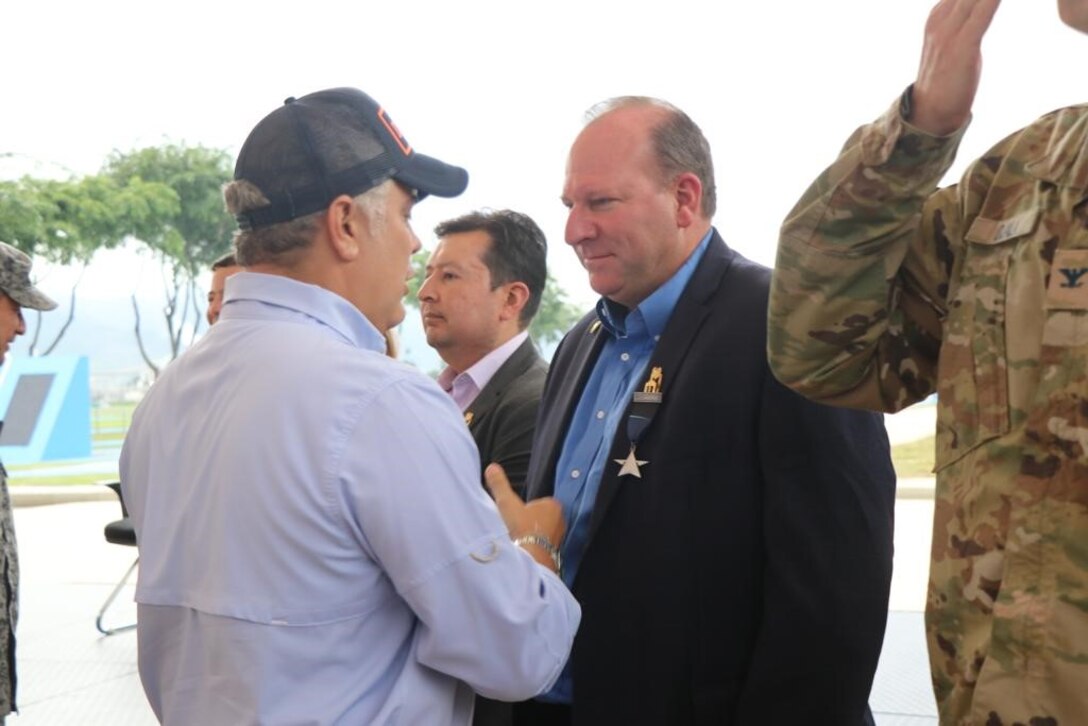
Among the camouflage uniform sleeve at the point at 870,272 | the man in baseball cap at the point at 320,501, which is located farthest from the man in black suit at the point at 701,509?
the camouflage uniform sleeve at the point at 870,272

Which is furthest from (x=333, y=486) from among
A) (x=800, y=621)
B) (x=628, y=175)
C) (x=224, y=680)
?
(x=628, y=175)

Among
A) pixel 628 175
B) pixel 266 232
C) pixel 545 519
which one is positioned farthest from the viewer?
pixel 628 175

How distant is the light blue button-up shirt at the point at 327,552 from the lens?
1.23 m

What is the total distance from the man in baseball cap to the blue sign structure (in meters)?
11.0

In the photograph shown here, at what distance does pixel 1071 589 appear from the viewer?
2.99 ft

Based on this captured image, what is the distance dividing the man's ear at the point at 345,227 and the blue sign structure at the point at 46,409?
36.2ft

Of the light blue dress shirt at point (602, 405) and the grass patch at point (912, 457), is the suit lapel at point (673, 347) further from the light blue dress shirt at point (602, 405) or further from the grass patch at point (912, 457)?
the grass patch at point (912, 457)

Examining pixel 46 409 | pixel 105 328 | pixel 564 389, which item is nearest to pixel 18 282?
pixel 564 389

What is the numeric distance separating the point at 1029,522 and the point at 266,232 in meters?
0.90

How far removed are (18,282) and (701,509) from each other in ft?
6.82

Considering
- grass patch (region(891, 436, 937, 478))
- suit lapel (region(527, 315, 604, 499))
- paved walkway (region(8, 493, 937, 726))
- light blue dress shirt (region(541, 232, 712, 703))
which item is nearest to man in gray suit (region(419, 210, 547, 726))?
suit lapel (region(527, 315, 604, 499))

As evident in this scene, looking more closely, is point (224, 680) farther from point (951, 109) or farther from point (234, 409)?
point (951, 109)

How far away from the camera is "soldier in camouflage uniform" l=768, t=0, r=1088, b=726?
923 mm

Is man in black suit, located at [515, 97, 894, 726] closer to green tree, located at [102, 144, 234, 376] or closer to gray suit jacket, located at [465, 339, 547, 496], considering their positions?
gray suit jacket, located at [465, 339, 547, 496]
